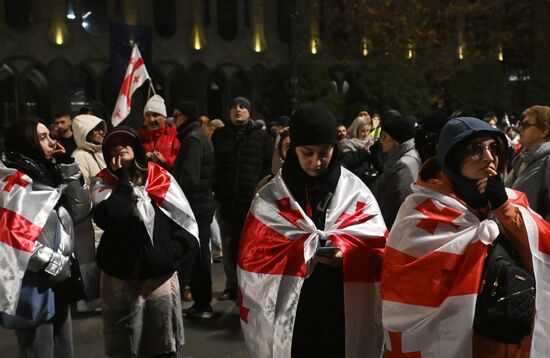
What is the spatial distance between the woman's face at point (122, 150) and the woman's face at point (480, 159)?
7.42ft

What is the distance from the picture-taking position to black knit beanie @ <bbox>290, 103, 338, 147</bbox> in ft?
12.7

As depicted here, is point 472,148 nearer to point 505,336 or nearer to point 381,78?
point 505,336

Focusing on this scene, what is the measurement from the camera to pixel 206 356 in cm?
657

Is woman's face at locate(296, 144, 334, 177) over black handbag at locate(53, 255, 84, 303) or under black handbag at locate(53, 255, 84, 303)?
over

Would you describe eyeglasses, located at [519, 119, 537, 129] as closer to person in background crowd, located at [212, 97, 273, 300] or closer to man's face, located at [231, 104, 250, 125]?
person in background crowd, located at [212, 97, 273, 300]

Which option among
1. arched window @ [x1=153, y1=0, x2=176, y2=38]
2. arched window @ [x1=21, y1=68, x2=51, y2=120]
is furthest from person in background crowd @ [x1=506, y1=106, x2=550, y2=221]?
arched window @ [x1=153, y1=0, x2=176, y2=38]

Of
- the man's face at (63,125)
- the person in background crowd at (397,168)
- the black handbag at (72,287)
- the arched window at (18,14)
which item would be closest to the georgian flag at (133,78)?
the man's face at (63,125)

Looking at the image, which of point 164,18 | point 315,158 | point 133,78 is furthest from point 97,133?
point 164,18

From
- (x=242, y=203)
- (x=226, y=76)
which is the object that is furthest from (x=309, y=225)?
(x=226, y=76)

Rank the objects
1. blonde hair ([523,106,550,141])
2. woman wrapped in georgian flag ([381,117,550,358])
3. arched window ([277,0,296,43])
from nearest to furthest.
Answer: woman wrapped in georgian flag ([381,117,550,358]) < blonde hair ([523,106,550,141]) < arched window ([277,0,296,43])

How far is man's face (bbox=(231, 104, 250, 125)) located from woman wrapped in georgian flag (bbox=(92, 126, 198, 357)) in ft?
10.6

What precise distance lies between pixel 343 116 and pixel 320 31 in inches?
237

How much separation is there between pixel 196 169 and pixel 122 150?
124 inches

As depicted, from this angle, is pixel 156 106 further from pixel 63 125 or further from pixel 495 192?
pixel 495 192
